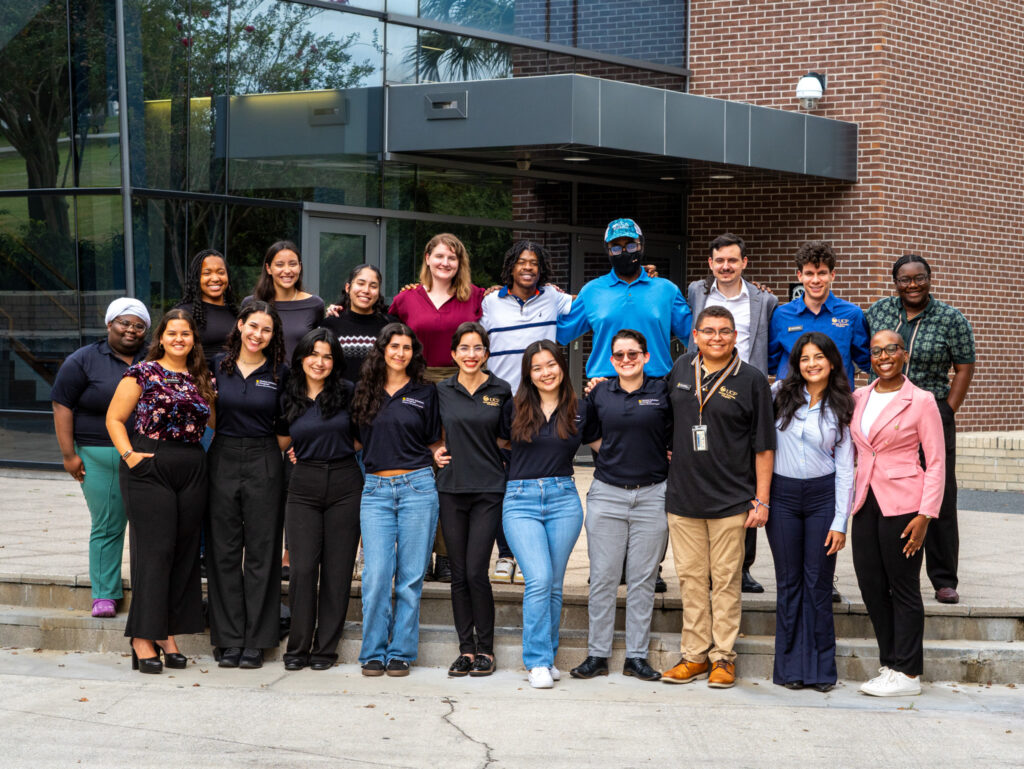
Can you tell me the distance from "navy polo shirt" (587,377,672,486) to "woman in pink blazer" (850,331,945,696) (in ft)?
3.17

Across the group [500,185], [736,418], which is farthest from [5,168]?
[736,418]

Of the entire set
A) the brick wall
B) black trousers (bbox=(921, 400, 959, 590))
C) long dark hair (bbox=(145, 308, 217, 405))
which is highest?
the brick wall

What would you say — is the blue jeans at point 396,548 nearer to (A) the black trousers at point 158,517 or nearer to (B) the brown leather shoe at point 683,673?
(A) the black trousers at point 158,517

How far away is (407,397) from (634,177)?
9.60 meters

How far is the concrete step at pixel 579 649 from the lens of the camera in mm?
7199

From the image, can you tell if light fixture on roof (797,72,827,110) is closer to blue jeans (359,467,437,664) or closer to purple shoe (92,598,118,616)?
blue jeans (359,467,437,664)

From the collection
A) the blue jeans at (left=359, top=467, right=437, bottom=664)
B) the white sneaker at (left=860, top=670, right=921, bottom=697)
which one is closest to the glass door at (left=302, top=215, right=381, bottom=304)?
the blue jeans at (left=359, top=467, right=437, bottom=664)

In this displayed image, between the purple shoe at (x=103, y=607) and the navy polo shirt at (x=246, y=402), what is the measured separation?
1.27m

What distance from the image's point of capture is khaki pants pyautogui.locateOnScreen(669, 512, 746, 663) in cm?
674

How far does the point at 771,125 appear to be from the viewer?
48.6 feet

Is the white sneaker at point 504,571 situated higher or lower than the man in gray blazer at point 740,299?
lower

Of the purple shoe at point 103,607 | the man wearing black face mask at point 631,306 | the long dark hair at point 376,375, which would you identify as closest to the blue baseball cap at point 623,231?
the man wearing black face mask at point 631,306

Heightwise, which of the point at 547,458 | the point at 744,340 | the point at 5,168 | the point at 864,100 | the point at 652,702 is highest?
the point at 864,100

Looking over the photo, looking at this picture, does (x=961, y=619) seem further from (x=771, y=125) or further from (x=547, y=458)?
(x=771, y=125)
